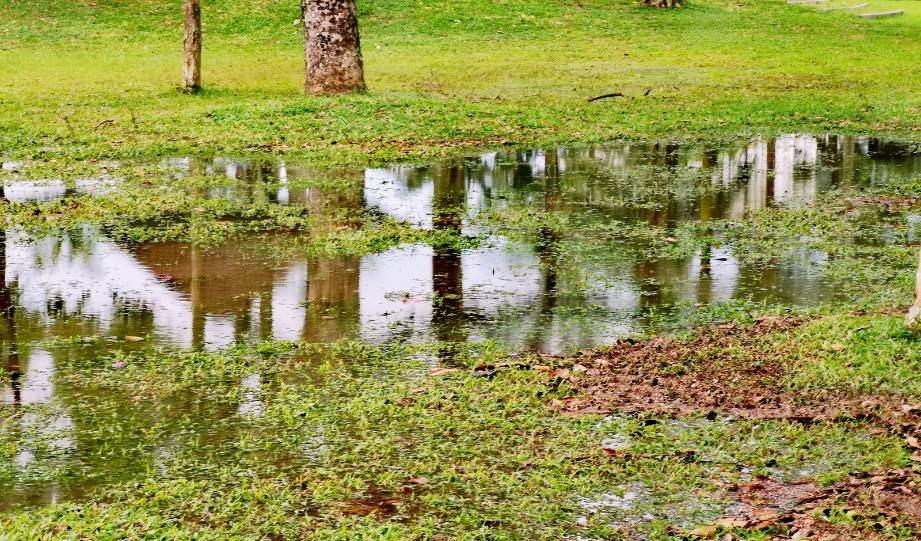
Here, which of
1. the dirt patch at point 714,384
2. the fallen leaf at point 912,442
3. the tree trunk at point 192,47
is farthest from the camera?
the tree trunk at point 192,47

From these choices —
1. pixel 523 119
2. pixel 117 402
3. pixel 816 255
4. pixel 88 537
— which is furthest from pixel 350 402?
pixel 523 119

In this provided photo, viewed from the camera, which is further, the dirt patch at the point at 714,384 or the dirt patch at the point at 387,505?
the dirt patch at the point at 714,384

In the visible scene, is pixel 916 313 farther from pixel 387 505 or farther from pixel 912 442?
pixel 387 505

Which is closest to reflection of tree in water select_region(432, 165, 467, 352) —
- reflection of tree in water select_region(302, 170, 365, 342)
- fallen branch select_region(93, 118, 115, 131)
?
reflection of tree in water select_region(302, 170, 365, 342)

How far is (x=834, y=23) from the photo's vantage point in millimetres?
36156

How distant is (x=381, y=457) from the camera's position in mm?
6055

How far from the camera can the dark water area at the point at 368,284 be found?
7.24 meters

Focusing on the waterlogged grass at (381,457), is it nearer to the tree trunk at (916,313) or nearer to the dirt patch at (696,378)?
the dirt patch at (696,378)

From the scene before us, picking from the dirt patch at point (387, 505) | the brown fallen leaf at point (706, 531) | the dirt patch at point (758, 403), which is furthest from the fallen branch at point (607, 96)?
the brown fallen leaf at point (706, 531)

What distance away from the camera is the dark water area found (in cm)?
724

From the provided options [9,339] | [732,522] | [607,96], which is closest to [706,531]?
[732,522]

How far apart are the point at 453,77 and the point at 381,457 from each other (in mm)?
20201

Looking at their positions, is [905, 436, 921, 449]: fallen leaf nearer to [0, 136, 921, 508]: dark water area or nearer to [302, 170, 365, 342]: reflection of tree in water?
[0, 136, 921, 508]: dark water area

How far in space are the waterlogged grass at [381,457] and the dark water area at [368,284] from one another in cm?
9
